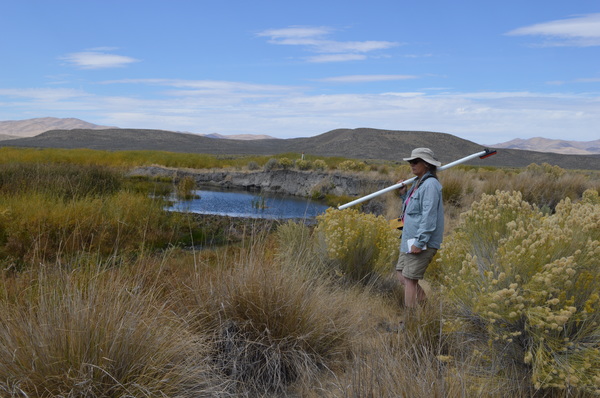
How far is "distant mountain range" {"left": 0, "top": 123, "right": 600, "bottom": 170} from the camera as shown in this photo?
8338cm

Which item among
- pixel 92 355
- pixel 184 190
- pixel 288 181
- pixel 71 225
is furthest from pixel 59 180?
pixel 288 181

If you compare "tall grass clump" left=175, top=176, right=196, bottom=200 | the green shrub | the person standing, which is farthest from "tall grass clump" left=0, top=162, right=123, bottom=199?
the green shrub

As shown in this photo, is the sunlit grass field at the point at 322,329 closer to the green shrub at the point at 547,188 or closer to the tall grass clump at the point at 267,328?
the tall grass clump at the point at 267,328

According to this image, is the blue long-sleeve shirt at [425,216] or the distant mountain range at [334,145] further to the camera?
the distant mountain range at [334,145]

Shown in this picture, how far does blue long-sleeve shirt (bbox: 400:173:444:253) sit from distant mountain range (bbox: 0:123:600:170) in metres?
71.0

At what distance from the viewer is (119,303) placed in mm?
3102

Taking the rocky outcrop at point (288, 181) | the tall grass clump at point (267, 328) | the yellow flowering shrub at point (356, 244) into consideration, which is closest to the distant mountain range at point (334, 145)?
the rocky outcrop at point (288, 181)

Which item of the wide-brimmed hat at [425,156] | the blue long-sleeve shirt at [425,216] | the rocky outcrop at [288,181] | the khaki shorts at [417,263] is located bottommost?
the rocky outcrop at [288,181]

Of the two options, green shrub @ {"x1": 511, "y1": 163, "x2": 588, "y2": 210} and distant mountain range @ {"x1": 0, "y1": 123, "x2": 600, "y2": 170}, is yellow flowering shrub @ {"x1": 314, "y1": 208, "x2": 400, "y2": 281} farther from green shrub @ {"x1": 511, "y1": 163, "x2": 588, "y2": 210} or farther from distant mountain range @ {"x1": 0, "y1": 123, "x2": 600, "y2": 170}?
distant mountain range @ {"x1": 0, "y1": 123, "x2": 600, "y2": 170}

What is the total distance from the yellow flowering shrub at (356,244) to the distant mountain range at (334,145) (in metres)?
69.0

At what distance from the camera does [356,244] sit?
267 inches

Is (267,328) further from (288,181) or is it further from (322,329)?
(288,181)

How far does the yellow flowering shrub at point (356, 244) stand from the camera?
6629 millimetres

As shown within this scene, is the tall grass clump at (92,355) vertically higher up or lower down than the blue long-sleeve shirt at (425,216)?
lower down
